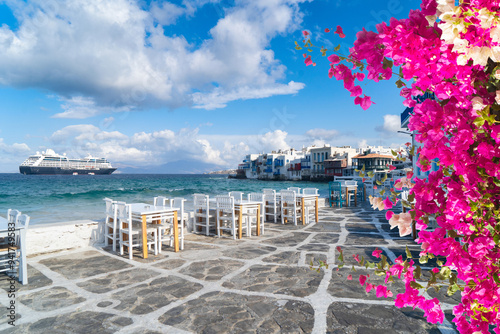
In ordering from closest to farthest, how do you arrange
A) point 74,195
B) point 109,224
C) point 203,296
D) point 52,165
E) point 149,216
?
point 203,296
point 149,216
point 109,224
point 74,195
point 52,165

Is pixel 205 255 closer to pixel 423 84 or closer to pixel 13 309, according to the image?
pixel 13 309

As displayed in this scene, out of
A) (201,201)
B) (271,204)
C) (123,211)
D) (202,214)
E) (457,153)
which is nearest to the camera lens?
(457,153)

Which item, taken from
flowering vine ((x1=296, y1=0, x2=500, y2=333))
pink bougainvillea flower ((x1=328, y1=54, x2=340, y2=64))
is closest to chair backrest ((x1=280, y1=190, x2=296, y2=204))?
pink bougainvillea flower ((x1=328, y1=54, x2=340, y2=64))

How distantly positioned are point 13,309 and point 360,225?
8.07 meters

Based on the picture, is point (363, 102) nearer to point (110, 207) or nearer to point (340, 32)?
point (340, 32)

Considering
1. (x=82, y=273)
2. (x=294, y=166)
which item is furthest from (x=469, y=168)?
(x=294, y=166)

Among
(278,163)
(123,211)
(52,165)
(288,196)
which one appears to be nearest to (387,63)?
(123,211)

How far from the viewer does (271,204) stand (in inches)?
397

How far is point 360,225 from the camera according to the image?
8.89 meters

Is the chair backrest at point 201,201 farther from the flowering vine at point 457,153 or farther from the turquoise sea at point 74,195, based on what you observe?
the flowering vine at point 457,153

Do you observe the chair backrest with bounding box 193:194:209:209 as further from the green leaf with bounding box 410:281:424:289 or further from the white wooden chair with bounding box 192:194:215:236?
the green leaf with bounding box 410:281:424:289

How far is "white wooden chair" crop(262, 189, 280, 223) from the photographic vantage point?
9.45m

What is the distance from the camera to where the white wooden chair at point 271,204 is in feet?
31.0

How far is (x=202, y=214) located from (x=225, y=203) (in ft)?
2.44
